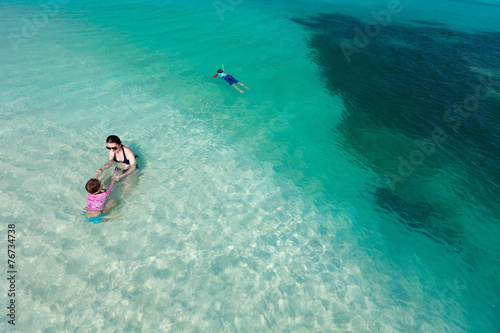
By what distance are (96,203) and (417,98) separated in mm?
19116

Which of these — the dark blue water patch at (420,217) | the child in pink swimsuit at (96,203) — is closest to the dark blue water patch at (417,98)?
the dark blue water patch at (420,217)

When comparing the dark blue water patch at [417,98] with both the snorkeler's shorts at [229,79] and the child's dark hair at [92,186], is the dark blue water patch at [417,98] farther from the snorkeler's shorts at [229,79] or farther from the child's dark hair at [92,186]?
the child's dark hair at [92,186]

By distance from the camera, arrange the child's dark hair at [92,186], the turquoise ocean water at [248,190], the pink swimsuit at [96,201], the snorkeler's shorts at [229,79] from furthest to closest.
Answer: the snorkeler's shorts at [229,79], the pink swimsuit at [96,201], the child's dark hair at [92,186], the turquoise ocean water at [248,190]

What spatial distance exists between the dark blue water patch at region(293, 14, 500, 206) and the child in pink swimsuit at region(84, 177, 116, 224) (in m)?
11.0

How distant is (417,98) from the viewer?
15.4 m

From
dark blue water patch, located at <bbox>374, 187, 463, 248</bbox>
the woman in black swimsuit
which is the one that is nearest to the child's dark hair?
the woman in black swimsuit

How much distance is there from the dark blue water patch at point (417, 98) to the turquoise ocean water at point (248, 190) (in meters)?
0.14

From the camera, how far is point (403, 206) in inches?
361

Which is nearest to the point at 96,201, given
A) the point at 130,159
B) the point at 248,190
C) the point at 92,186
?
the point at 92,186

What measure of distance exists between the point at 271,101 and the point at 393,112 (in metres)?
7.66

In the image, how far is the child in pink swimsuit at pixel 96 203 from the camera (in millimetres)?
6650

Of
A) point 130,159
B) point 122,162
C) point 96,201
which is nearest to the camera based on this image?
point 96,201

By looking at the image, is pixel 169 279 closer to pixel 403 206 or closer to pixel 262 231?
Result: pixel 262 231

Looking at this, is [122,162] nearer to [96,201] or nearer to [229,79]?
[96,201]
